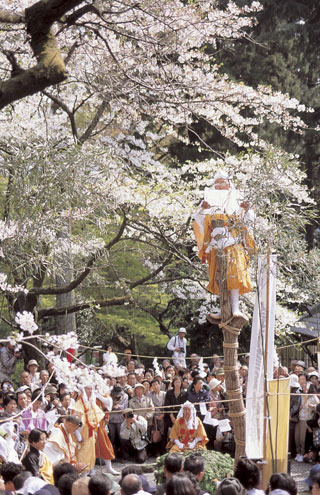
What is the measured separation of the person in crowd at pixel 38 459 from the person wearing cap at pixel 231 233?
224cm

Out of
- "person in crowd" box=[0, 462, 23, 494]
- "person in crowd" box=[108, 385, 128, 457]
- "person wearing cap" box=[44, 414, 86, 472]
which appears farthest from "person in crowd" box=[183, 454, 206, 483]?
"person in crowd" box=[108, 385, 128, 457]

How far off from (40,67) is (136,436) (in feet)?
27.7

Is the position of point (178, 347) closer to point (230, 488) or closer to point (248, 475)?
point (248, 475)

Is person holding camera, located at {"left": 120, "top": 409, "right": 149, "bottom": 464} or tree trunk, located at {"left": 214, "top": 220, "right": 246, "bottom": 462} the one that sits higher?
tree trunk, located at {"left": 214, "top": 220, "right": 246, "bottom": 462}

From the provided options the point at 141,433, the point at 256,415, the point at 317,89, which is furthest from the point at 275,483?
the point at 317,89

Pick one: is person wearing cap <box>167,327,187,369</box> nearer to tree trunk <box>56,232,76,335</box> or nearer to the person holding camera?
tree trunk <box>56,232,76,335</box>

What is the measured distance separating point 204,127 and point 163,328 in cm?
503

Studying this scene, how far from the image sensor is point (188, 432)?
10.2 meters

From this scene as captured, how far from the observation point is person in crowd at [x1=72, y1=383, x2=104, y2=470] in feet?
31.0

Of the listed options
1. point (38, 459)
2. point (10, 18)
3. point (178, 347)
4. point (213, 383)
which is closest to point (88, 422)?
point (38, 459)

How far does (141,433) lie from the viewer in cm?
1198

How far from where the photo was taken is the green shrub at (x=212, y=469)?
8.08 meters

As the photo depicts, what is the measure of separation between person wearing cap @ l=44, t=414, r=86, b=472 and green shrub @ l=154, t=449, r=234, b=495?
1.00 m

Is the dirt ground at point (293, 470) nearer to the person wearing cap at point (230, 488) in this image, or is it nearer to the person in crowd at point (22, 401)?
the person in crowd at point (22, 401)
